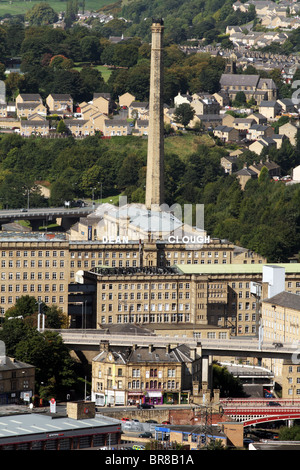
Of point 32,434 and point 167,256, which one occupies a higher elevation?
point 167,256

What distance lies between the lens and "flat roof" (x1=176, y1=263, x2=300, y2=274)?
163 metres

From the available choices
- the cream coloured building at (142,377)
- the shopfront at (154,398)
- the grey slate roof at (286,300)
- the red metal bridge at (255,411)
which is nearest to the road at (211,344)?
the cream coloured building at (142,377)

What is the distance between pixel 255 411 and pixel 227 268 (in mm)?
36314

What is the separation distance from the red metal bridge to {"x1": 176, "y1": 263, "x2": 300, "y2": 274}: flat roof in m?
32.4

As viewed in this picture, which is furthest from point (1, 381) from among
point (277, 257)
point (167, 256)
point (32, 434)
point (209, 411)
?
point (277, 257)

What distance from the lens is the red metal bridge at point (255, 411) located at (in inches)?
5025

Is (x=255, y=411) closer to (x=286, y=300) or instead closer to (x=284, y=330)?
(x=284, y=330)

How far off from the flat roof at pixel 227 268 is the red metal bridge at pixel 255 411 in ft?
106

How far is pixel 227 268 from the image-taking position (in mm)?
163625

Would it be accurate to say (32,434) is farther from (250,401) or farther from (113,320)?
(113,320)

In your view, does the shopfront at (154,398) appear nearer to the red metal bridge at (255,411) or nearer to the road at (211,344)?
the red metal bridge at (255,411)

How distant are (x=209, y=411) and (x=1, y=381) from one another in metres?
15.2

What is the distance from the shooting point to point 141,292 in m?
160

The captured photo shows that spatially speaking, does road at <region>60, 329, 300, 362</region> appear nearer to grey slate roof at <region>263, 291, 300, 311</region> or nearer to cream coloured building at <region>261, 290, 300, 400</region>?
cream coloured building at <region>261, 290, 300, 400</region>
